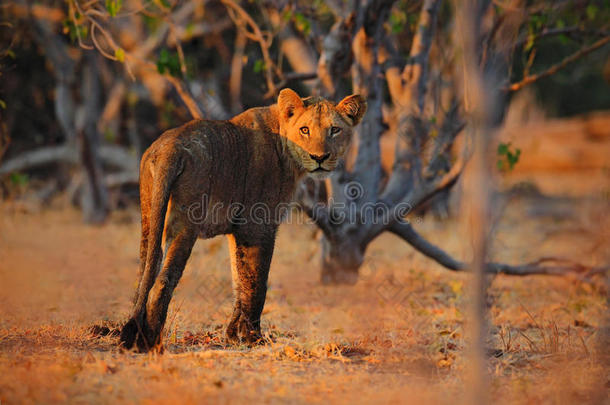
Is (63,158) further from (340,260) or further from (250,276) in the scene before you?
(250,276)

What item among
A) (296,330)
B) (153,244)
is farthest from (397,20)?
(153,244)

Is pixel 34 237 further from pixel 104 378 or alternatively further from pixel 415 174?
pixel 104 378

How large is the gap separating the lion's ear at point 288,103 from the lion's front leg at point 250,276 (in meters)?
0.87

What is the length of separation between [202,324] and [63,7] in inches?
328

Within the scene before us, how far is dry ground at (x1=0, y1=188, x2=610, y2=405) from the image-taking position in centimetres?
371

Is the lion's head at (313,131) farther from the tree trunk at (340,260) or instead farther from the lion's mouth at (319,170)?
the tree trunk at (340,260)

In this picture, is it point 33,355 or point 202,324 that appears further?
point 202,324

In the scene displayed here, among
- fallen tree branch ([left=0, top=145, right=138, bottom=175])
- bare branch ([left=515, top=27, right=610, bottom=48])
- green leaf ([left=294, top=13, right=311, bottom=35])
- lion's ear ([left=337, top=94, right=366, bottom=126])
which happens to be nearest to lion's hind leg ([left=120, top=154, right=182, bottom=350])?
lion's ear ([left=337, top=94, right=366, bottom=126])

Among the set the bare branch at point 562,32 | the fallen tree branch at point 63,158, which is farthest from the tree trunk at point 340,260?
the fallen tree branch at point 63,158

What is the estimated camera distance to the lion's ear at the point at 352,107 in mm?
5172

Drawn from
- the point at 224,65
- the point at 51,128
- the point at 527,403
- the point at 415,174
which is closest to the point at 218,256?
the point at 415,174

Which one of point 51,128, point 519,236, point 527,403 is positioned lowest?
point 527,403

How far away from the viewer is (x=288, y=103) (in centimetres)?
499

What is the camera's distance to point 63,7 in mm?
11922
